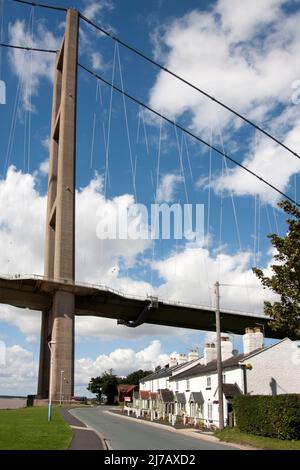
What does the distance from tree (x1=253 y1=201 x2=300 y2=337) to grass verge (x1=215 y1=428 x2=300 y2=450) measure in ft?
17.0

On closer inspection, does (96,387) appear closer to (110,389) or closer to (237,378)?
(110,389)

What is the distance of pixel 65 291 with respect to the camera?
102125mm

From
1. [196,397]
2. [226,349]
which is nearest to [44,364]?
[226,349]

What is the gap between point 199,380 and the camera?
177 feet

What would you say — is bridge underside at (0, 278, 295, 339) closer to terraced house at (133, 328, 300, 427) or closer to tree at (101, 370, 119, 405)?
tree at (101, 370, 119, 405)

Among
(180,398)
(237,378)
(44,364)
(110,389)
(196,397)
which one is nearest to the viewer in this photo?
(237,378)

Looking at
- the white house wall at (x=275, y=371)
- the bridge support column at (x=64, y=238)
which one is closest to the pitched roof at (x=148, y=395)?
the bridge support column at (x=64, y=238)

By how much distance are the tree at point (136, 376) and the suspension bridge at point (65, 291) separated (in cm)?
3555

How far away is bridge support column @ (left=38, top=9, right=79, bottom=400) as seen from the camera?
9656cm

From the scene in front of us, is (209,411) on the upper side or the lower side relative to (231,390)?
lower

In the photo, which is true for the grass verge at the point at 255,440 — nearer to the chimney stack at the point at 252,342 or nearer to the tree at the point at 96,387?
the chimney stack at the point at 252,342

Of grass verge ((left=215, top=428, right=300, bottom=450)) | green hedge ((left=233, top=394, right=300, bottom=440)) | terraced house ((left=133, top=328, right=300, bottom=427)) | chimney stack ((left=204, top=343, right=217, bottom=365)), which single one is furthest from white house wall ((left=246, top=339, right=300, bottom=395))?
chimney stack ((left=204, top=343, right=217, bottom=365))

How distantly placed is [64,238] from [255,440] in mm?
75117
